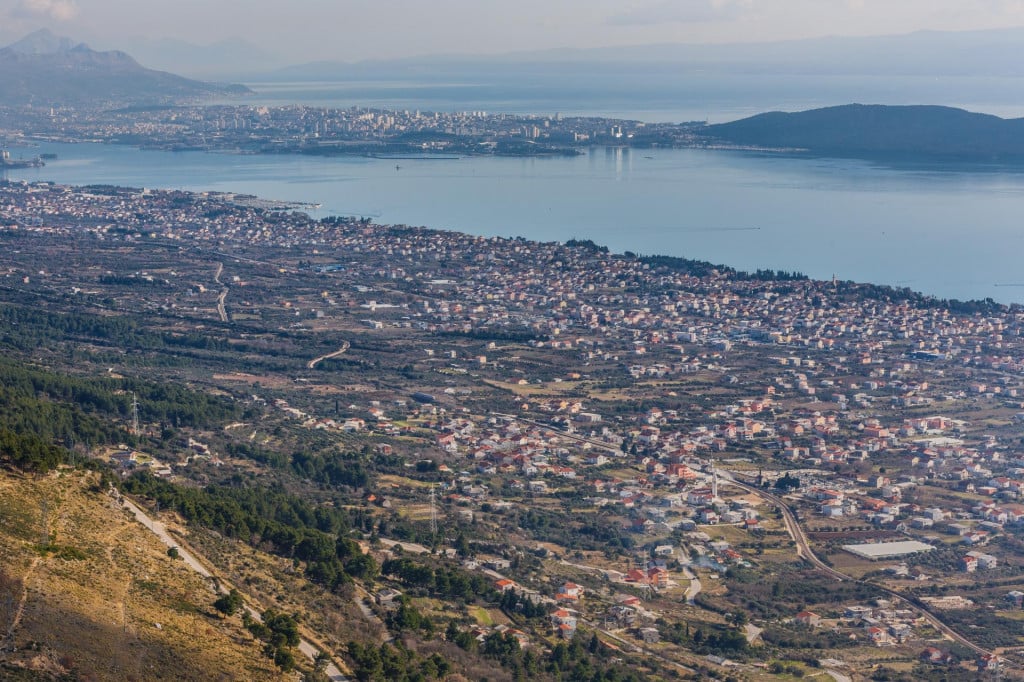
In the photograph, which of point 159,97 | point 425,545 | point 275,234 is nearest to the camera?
point 425,545

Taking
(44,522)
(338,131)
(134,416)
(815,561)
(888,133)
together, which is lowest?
(815,561)

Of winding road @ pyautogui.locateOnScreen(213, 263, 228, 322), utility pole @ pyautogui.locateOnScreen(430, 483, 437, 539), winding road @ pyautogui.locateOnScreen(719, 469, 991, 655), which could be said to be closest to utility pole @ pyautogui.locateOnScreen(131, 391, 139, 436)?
utility pole @ pyautogui.locateOnScreen(430, 483, 437, 539)

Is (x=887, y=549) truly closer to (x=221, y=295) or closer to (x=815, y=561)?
(x=815, y=561)

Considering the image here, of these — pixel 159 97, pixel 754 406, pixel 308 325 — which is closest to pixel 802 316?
pixel 754 406

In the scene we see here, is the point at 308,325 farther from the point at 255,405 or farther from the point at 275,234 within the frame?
the point at 275,234

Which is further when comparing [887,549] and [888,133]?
[888,133]

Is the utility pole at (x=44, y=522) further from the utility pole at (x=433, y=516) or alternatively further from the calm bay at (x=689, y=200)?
the calm bay at (x=689, y=200)

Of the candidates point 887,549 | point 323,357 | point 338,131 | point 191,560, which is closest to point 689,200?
point 323,357
